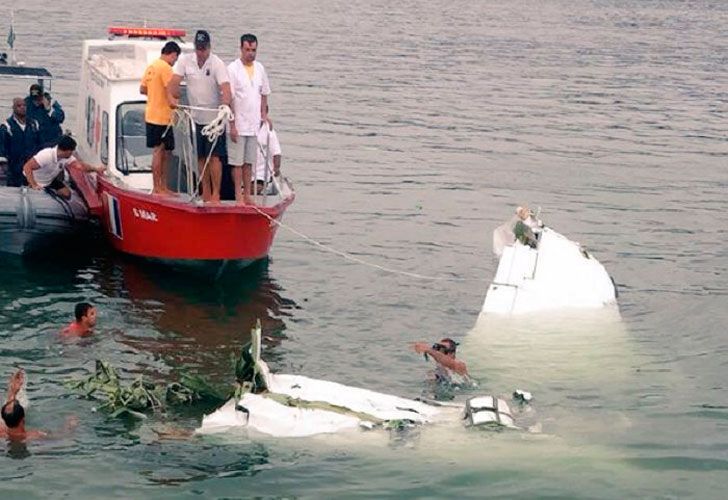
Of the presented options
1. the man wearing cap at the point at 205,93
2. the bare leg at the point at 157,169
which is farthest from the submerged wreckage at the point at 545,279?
the bare leg at the point at 157,169

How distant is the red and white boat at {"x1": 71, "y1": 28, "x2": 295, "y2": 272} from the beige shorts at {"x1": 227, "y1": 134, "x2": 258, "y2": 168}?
52 cm

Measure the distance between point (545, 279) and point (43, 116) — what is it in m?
8.41

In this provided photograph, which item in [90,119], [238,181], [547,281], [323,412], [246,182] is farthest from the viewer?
[90,119]

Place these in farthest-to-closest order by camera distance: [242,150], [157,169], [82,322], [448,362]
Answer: [157,169], [242,150], [82,322], [448,362]

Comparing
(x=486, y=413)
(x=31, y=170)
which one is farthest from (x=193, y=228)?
(x=486, y=413)

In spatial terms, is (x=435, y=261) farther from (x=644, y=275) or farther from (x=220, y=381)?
(x=220, y=381)

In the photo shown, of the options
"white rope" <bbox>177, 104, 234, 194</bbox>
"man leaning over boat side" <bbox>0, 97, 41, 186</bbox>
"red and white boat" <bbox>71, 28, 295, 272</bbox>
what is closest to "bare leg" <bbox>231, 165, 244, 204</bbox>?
"red and white boat" <bbox>71, 28, 295, 272</bbox>

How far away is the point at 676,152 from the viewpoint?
3020 cm

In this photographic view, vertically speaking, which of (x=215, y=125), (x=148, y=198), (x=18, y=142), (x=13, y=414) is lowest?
(x=13, y=414)

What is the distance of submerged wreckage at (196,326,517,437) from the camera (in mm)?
13328

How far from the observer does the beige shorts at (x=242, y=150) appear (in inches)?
715

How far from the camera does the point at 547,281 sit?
698 inches

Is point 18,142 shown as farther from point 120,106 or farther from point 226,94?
point 226,94

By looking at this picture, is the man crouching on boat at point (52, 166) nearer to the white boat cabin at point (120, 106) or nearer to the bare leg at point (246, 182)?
the white boat cabin at point (120, 106)
